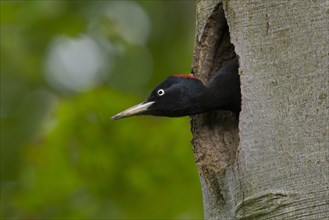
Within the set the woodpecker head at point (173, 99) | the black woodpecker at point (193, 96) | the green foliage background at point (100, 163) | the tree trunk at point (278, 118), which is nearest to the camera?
the tree trunk at point (278, 118)

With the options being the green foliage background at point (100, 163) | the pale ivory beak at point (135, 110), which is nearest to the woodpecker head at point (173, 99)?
the pale ivory beak at point (135, 110)

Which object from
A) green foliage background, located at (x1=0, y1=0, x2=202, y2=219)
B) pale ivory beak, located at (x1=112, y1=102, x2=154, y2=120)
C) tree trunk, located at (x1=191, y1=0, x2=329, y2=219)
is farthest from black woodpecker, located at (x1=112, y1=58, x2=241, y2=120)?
green foliage background, located at (x1=0, y1=0, x2=202, y2=219)

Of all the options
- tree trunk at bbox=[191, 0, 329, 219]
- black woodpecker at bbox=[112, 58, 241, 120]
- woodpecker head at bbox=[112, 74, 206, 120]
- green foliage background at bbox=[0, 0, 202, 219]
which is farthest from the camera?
green foliage background at bbox=[0, 0, 202, 219]

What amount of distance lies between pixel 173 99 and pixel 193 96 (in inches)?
5.8

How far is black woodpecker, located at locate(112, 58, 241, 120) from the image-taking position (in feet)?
17.3

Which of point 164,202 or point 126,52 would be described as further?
point 126,52

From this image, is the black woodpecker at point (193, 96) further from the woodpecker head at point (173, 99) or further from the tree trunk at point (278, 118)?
the tree trunk at point (278, 118)

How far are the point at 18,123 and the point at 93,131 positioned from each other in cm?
319

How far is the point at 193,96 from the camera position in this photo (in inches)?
211

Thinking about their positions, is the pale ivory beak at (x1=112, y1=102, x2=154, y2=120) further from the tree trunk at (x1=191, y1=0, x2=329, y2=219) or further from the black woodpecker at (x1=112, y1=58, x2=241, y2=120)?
the tree trunk at (x1=191, y1=0, x2=329, y2=219)

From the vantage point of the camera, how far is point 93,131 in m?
7.31

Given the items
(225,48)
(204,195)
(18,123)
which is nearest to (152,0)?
(18,123)

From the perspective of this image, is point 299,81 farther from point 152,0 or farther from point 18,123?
point 152,0

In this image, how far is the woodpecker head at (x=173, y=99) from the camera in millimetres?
5375
